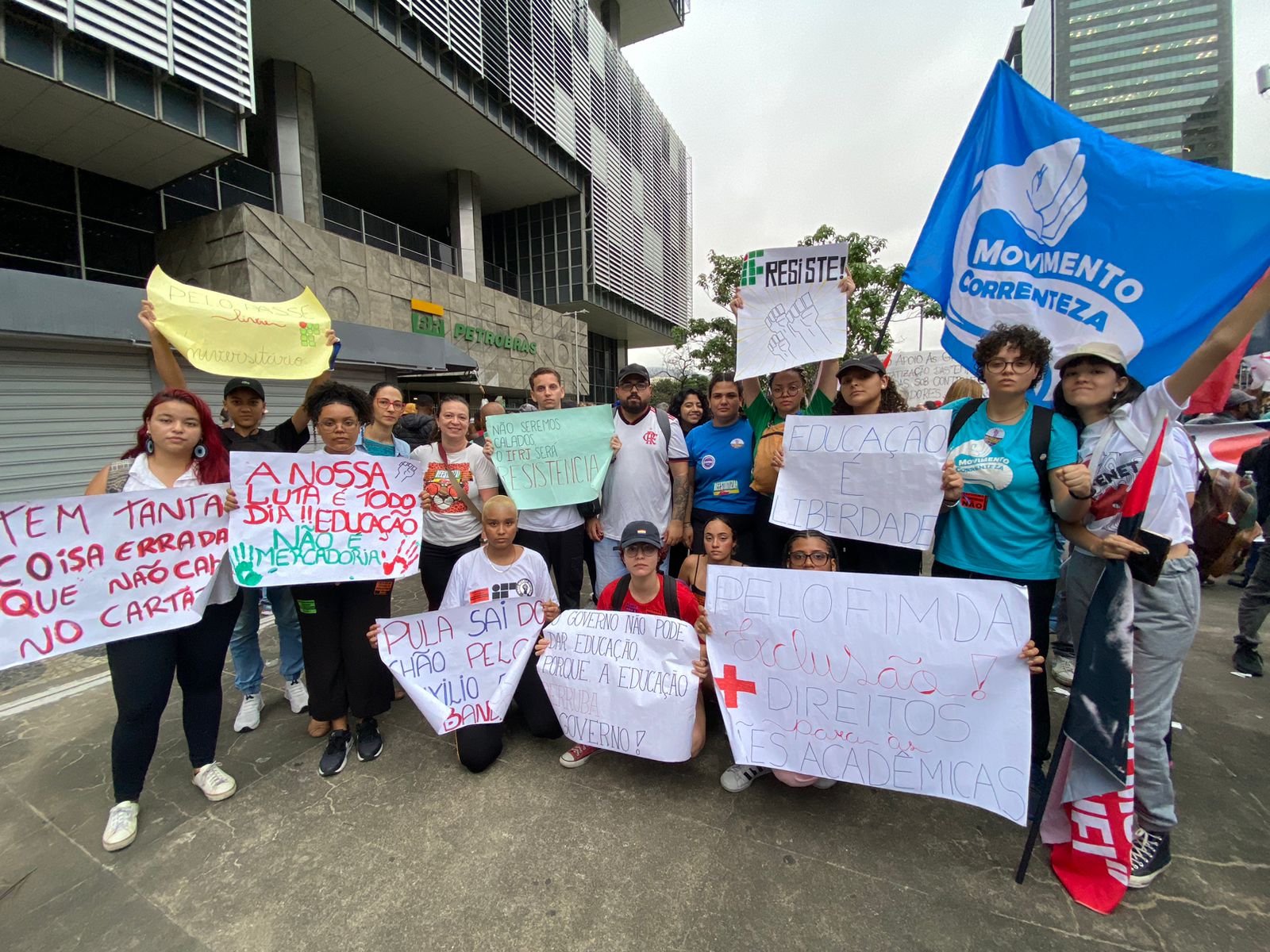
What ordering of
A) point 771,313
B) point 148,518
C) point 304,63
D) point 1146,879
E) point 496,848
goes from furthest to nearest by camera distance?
point 304,63, point 771,313, point 148,518, point 496,848, point 1146,879

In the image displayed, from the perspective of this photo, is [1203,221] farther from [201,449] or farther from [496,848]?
[201,449]

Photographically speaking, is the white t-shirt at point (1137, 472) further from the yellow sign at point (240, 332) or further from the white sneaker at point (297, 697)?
the white sneaker at point (297, 697)

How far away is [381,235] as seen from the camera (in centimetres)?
1612

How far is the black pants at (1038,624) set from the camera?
235 centimetres

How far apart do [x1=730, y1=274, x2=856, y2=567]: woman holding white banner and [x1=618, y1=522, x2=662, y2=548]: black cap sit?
777 millimetres

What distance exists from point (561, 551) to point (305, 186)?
15422mm

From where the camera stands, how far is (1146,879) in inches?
77.8

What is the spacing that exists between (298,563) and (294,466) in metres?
0.50

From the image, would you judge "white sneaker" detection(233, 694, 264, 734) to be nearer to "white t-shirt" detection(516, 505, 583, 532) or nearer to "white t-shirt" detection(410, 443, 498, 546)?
"white t-shirt" detection(410, 443, 498, 546)

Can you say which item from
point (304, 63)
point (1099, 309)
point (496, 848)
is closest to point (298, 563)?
point (496, 848)

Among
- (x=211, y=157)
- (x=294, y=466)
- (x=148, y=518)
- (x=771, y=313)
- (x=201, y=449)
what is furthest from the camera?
(x=211, y=157)

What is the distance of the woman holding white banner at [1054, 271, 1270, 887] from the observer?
201 cm

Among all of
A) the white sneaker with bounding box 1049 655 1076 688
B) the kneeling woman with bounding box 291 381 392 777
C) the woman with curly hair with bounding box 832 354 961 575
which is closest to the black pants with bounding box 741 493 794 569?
the woman with curly hair with bounding box 832 354 961 575

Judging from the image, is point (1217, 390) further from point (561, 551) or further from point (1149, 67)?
point (1149, 67)
